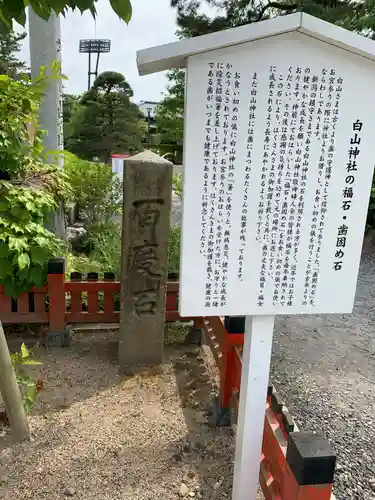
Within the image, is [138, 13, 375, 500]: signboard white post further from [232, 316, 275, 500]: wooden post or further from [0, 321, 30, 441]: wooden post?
[0, 321, 30, 441]: wooden post

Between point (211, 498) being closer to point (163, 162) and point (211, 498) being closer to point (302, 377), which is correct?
point (302, 377)

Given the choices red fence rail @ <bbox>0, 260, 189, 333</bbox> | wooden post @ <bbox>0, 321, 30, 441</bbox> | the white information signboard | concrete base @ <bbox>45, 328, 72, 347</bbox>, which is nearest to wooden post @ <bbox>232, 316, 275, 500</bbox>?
the white information signboard

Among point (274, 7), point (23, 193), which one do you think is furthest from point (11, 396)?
point (274, 7)

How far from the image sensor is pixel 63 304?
3881mm

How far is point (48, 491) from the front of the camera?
2.35 m

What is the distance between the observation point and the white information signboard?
1675 millimetres

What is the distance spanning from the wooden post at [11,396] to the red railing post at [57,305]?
1286 millimetres

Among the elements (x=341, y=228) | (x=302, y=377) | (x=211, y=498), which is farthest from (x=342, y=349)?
(x=341, y=228)

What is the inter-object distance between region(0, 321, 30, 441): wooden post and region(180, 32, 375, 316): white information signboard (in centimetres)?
114

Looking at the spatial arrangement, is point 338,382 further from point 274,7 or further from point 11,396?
point 274,7

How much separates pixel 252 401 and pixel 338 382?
6.57ft

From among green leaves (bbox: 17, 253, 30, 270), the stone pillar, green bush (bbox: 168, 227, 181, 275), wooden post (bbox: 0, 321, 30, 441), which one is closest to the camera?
wooden post (bbox: 0, 321, 30, 441)

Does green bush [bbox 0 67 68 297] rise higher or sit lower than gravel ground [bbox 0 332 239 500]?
higher

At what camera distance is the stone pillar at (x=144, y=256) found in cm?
333
